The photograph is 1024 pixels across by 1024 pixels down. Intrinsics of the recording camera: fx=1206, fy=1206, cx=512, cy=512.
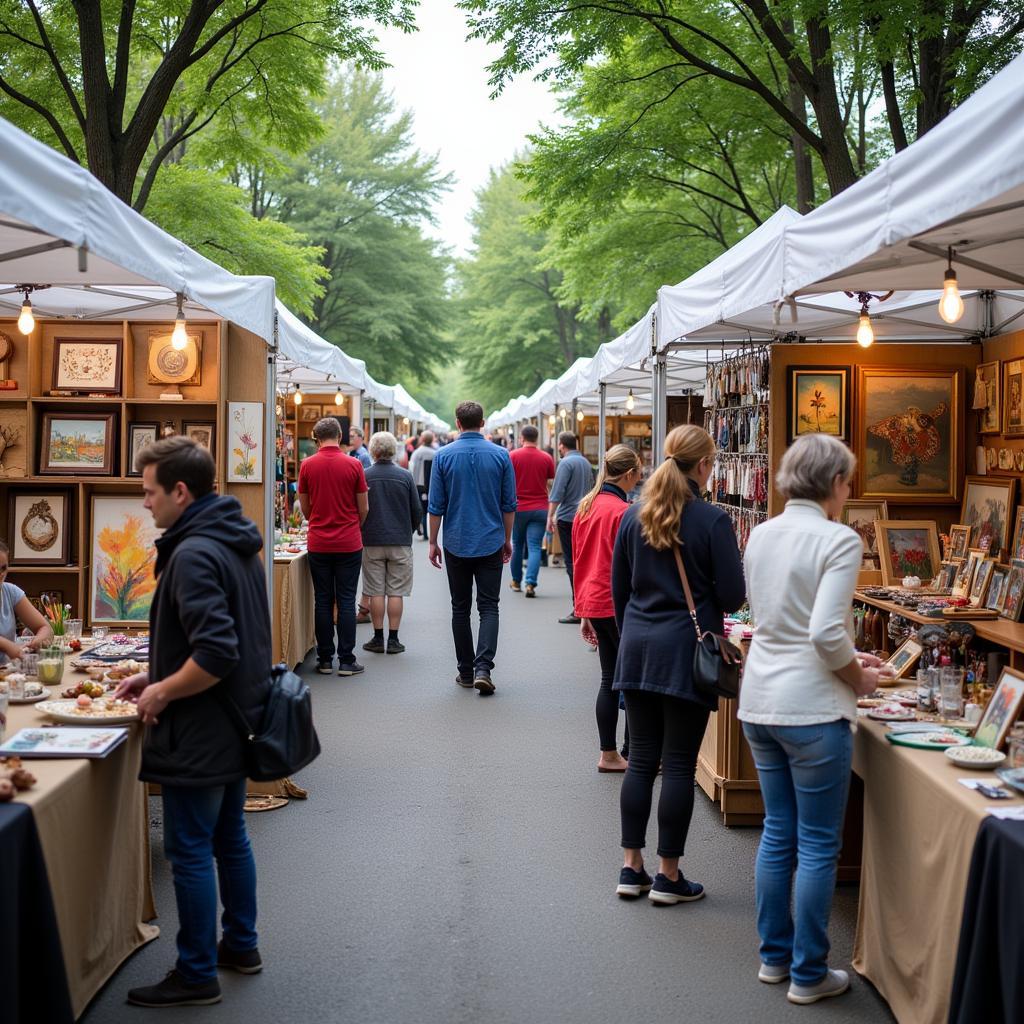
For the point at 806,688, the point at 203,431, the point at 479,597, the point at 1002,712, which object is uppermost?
the point at 203,431

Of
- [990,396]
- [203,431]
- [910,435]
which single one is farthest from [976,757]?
[203,431]

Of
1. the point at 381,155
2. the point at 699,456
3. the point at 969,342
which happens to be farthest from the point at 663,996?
the point at 381,155

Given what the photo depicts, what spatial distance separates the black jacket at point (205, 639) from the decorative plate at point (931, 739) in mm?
2267

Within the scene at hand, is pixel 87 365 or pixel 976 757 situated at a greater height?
pixel 87 365

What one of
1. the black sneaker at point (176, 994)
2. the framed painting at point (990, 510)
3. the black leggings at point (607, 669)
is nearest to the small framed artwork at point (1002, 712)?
the framed painting at point (990, 510)

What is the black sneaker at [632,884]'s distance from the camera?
201 inches

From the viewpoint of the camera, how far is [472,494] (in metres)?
9.37

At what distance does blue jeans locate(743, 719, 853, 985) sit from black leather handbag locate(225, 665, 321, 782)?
1.53m

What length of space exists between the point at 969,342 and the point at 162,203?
13318 mm

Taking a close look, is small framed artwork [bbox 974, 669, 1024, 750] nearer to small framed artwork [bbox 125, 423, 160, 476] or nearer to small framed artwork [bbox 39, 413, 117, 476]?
small framed artwork [bbox 125, 423, 160, 476]

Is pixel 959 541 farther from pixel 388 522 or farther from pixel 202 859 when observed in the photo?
pixel 388 522

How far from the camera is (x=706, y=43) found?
14.5 m

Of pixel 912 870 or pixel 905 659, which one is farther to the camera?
pixel 905 659

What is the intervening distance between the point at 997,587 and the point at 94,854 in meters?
4.49
